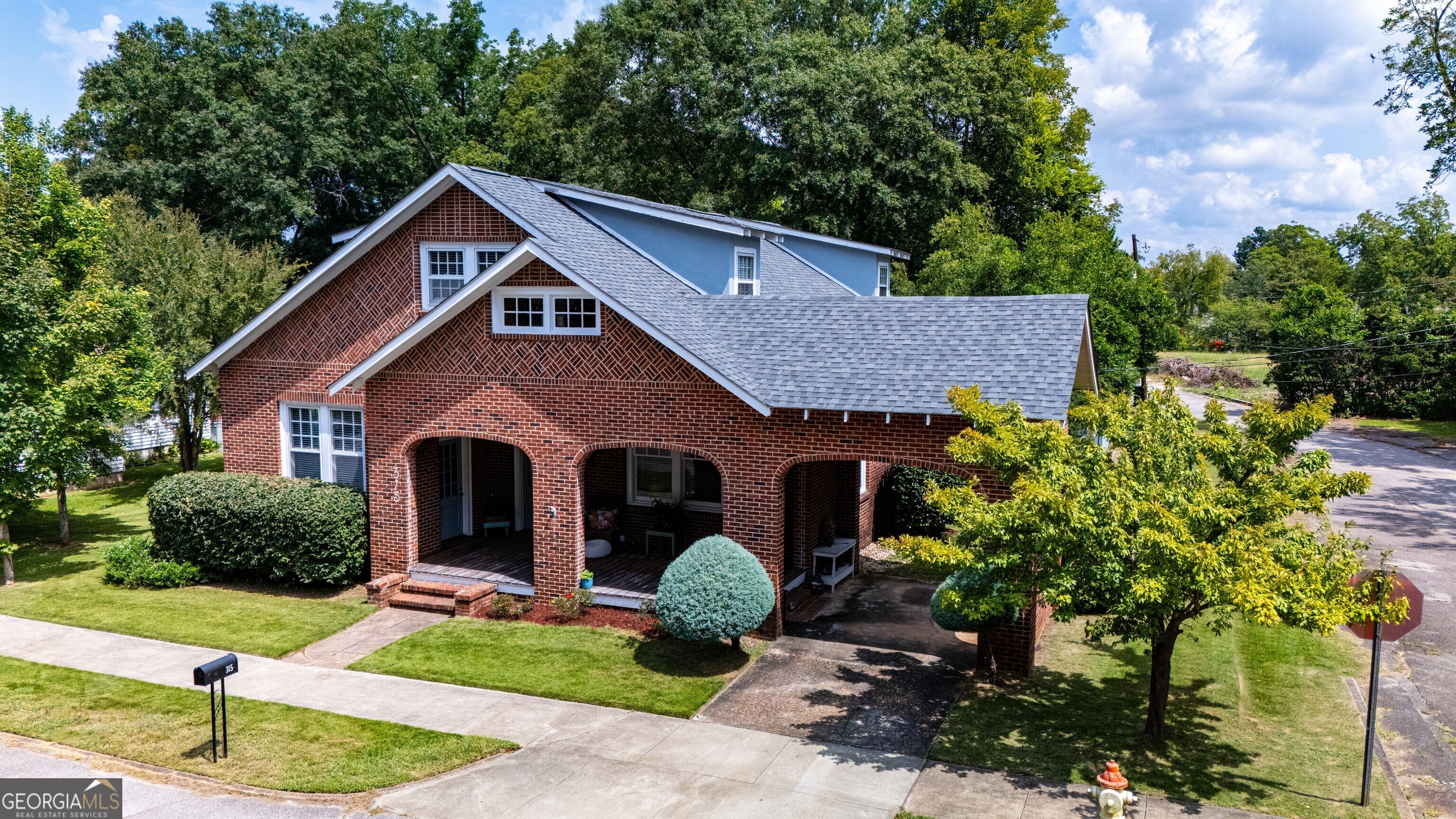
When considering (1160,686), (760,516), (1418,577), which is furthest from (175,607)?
(1418,577)

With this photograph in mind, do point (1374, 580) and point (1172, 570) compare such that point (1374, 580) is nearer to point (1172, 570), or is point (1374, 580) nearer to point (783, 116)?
point (1172, 570)

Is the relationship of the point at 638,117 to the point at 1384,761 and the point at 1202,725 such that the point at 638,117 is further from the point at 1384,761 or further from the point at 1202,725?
the point at 1384,761

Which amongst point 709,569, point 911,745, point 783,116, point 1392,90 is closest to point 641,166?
point 783,116

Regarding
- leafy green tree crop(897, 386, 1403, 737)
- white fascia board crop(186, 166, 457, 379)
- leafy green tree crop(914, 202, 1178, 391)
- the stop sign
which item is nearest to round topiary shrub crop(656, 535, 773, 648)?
leafy green tree crop(897, 386, 1403, 737)

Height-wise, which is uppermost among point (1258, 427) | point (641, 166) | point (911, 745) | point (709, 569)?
point (641, 166)

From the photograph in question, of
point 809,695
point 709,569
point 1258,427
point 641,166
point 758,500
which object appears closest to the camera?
point 1258,427

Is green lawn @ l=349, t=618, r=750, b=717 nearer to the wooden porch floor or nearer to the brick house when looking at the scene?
the wooden porch floor
